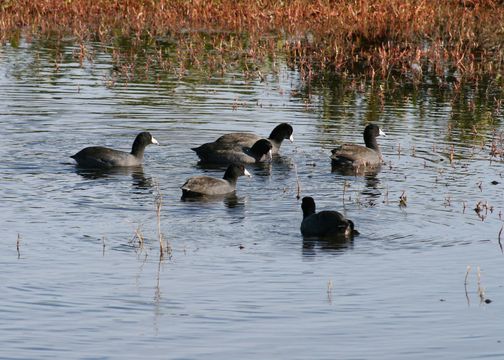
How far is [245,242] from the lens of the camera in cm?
1370

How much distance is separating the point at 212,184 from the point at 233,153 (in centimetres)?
296

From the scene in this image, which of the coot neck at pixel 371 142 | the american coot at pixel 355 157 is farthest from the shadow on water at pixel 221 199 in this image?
the coot neck at pixel 371 142

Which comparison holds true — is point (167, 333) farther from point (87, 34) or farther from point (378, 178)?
point (87, 34)

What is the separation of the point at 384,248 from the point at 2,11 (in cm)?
2428

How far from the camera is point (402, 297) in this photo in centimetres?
1158

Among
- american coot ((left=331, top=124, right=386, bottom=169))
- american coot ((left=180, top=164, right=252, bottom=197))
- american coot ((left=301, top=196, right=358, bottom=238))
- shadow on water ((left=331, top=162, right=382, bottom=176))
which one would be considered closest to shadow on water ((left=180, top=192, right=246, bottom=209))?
american coot ((left=180, top=164, right=252, bottom=197))

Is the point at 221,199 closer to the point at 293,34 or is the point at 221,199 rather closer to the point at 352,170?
the point at 352,170

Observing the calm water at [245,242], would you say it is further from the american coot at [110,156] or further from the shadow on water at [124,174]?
the american coot at [110,156]

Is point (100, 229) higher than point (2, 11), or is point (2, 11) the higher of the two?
point (2, 11)

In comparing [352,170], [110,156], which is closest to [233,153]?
[352,170]

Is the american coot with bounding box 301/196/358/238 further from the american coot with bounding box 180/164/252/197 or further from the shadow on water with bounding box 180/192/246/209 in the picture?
the american coot with bounding box 180/164/252/197

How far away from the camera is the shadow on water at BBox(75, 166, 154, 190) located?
1762 cm

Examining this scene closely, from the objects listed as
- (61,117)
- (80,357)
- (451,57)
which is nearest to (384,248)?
(80,357)

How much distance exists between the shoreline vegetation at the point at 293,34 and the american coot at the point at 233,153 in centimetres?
766
